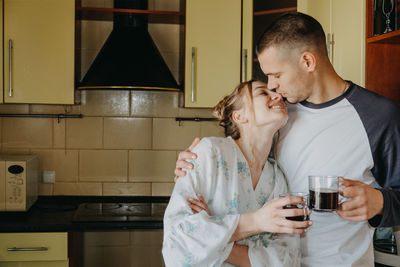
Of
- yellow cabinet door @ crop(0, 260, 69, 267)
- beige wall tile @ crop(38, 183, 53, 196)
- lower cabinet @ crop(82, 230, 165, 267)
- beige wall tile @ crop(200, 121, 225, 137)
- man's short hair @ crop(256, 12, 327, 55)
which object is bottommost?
lower cabinet @ crop(82, 230, 165, 267)

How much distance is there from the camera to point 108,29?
9.91ft

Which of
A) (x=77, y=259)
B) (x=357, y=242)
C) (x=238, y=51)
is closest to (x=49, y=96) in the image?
(x=77, y=259)

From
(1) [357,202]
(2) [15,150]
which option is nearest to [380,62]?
(1) [357,202]

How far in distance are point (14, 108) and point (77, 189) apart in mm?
690

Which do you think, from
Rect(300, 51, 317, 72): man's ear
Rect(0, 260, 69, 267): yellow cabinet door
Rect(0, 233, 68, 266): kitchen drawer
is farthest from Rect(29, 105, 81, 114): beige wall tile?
Rect(300, 51, 317, 72): man's ear

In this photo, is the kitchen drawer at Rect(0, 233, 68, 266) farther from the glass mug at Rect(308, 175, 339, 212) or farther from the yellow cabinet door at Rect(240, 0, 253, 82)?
the glass mug at Rect(308, 175, 339, 212)

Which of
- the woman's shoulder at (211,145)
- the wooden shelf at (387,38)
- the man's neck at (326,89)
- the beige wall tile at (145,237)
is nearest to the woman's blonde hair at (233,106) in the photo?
the woman's shoulder at (211,145)

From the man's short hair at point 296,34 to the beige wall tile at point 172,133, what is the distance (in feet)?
5.07

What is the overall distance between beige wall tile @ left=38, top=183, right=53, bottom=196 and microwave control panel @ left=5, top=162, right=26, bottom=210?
1.29 ft

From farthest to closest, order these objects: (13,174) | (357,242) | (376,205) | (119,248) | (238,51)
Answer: (119,248) → (238,51) → (13,174) → (357,242) → (376,205)

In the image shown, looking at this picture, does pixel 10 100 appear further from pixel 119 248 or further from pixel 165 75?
pixel 119 248

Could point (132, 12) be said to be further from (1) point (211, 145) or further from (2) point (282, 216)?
(2) point (282, 216)

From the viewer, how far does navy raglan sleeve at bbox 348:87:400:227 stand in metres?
1.41

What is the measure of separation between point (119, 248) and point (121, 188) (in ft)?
1.34
